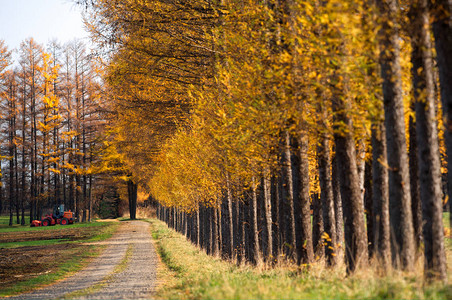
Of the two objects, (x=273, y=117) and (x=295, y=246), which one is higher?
(x=273, y=117)

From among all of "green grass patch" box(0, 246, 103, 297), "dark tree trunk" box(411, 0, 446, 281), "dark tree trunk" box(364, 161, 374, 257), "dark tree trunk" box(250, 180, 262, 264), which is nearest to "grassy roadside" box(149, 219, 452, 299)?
"dark tree trunk" box(411, 0, 446, 281)

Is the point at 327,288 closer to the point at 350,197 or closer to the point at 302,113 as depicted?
the point at 350,197

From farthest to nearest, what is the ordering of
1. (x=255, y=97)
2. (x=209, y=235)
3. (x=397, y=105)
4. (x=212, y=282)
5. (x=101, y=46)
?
1. (x=209, y=235)
2. (x=101, y=46)
3. (x=255, y=97)
4. (x=212, y=282)
5. (x=397, y=105)

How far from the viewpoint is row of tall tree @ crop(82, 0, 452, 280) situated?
6715mm

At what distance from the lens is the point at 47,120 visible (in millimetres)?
47312

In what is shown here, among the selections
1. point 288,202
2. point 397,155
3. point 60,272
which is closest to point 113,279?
point 60,272

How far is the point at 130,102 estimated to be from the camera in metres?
18.1

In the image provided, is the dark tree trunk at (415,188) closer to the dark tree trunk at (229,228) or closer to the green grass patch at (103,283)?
the green grass patch at (103,283)

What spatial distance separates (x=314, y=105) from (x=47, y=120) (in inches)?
1716

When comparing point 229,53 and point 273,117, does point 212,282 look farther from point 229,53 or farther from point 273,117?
point 229,53

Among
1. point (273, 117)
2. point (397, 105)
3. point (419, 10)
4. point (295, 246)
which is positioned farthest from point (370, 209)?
point (419, 10)

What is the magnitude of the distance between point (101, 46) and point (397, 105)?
9.61m

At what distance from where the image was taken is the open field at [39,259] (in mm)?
14891

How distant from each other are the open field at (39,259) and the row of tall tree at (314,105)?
6.31 metres
